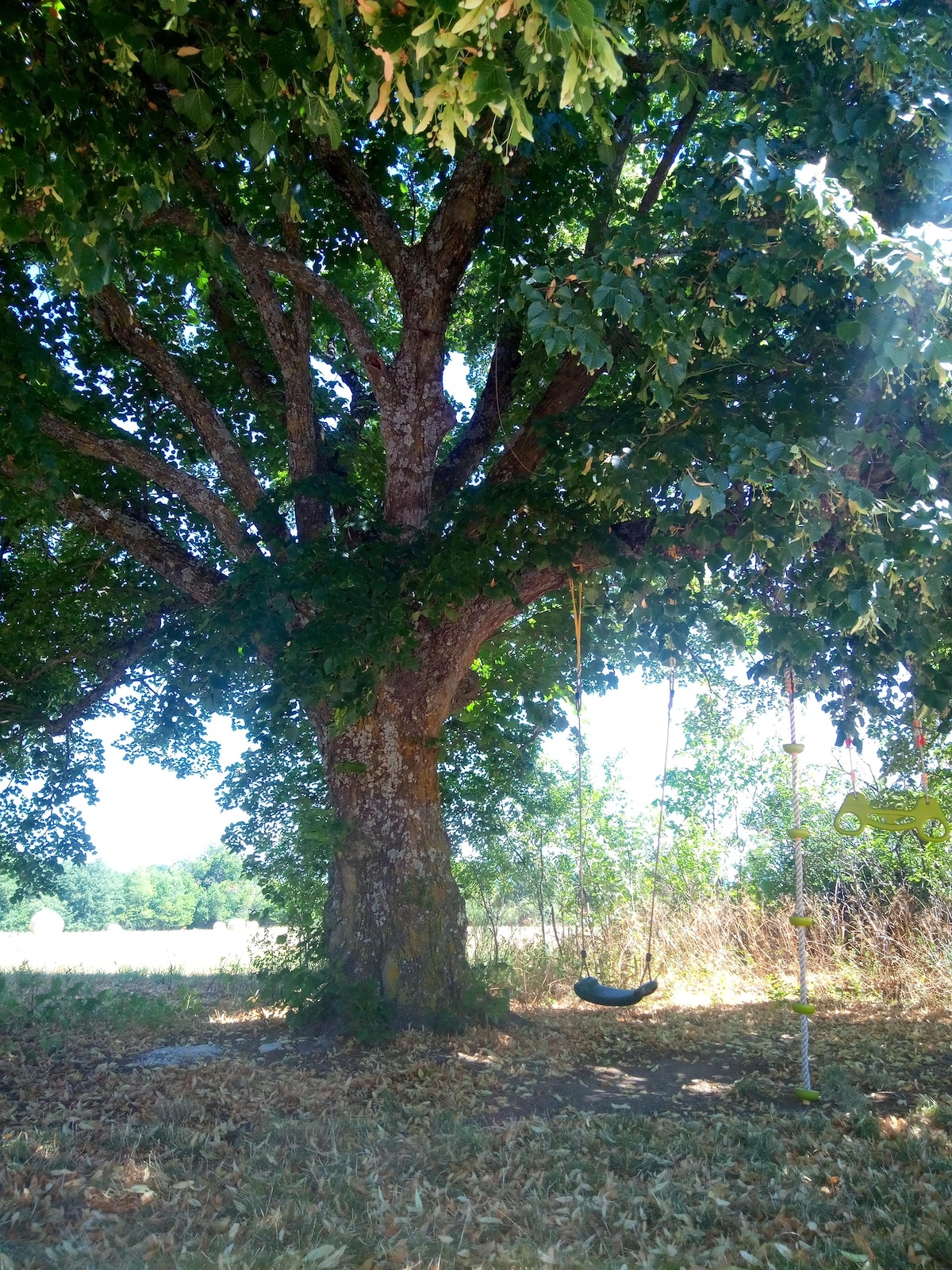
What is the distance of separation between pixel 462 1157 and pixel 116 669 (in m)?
6.76

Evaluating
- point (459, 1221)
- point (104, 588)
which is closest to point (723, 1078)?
point (459, 1221)

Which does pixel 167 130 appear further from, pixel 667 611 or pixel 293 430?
pixel 667 611

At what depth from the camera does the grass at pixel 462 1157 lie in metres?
3.16

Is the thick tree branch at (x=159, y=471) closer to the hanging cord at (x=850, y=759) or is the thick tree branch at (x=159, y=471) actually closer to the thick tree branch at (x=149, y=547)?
the thick tree branch at (x=149, y=547)

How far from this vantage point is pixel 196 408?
7.07 metres

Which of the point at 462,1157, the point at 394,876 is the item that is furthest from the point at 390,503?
the point at 462,1157

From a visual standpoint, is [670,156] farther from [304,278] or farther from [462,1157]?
[462,1157]

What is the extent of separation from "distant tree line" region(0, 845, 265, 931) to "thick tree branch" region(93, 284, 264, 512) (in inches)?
1839

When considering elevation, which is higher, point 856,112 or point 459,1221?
point 856,112

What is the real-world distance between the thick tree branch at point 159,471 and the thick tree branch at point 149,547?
362mm

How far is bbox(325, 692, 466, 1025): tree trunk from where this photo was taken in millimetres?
6414

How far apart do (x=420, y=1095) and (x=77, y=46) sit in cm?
523

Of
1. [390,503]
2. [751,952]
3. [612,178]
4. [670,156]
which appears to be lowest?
[751,952]

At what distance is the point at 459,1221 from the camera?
11.2 ft
